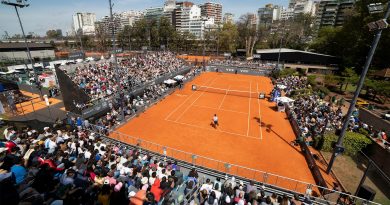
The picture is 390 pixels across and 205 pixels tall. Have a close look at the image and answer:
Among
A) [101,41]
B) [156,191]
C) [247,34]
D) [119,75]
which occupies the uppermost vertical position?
[247,34]

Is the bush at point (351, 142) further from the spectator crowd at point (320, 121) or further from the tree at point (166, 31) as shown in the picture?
the tree at point (166, 31)

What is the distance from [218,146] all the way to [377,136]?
1485cm

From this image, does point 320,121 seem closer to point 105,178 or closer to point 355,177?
point 355,177

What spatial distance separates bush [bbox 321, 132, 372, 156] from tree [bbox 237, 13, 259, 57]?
200 ft

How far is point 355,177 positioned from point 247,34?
71.8m

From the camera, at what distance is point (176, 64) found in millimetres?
48906

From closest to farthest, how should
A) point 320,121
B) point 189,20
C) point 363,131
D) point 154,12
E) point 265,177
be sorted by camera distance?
1. point 265,177
2. point 363,131
3. point 320,121
4. point 189,20
5. point 154,12

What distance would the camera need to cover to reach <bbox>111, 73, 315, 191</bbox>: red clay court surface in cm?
1641

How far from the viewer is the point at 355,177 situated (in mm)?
15008

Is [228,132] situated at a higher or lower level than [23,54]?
lower

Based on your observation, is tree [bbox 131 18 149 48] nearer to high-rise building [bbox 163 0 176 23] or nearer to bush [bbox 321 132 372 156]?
high-rise building [bbox 163 0 176 23]

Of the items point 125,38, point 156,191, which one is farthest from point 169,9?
point 156,191

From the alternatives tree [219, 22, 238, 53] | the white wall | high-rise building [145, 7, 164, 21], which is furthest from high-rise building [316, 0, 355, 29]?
the white wall

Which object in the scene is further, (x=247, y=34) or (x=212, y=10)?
(x=212, y=10)
